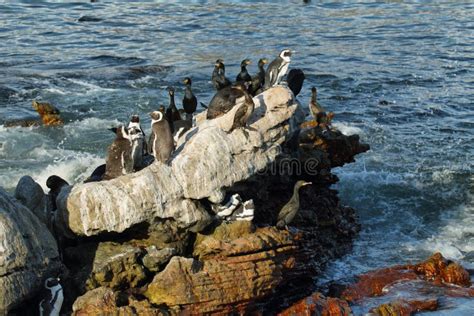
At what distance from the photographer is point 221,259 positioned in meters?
12.6

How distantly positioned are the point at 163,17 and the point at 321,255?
29.7 meters

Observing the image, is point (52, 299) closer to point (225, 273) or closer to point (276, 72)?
point (225, 273)

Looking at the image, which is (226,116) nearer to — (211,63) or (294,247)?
(294,247)

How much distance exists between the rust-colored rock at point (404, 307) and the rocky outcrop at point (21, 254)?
16.7 ft

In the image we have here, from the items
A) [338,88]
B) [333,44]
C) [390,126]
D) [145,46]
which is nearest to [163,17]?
[145,46]

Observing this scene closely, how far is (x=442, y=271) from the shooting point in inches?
576

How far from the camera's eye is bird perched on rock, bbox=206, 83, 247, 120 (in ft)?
48.9

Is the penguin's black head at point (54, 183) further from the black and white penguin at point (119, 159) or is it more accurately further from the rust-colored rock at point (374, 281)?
the rust-colored rock at point (374, 281)

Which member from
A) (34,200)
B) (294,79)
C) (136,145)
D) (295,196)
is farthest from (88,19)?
(34,200)

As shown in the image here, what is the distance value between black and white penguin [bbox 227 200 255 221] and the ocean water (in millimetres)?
2439

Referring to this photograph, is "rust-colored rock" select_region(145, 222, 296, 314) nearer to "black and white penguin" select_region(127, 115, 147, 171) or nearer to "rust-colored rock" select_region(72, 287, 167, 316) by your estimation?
"rust-colored rock" select_region(72, 287, 167, 316)

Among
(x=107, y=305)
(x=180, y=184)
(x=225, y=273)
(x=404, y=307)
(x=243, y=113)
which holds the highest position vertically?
(x=243, y=113)

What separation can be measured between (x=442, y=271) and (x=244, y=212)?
3.95 m

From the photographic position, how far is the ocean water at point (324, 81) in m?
18.5
